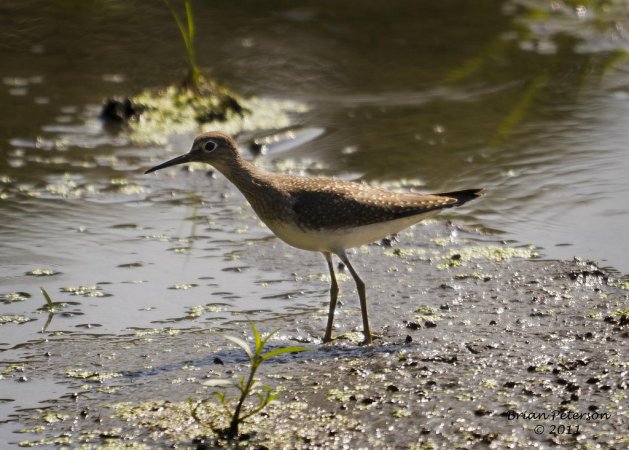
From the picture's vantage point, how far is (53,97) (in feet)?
36.3

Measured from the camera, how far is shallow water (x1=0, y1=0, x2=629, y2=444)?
7797mm

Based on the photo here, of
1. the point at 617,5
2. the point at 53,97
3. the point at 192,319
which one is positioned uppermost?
the point at 617,5

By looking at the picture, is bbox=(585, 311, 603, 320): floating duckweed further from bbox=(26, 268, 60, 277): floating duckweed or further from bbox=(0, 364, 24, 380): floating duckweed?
bbox=(26, 268, 60, 277): floating duckweed

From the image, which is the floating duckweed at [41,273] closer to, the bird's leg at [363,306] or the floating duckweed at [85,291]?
the floating duckweed at [85,291]

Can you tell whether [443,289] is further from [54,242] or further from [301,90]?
[301,90]

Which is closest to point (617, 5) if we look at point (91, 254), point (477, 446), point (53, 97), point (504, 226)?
point (504, 226)

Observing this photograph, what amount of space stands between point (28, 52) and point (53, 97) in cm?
109

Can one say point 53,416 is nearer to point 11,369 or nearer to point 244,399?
point 11,369

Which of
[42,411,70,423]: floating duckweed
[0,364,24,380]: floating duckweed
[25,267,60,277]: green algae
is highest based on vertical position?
[25,267,60,277]: green algae

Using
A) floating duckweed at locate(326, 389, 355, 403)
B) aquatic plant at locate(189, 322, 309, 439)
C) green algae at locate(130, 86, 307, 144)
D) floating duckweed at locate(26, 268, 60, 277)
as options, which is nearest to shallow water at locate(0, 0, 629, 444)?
floating duckweed at locate(26, 268, 60, 277)

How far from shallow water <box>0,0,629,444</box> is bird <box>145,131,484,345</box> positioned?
49cm

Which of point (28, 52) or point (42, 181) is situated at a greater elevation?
point (28, 52)

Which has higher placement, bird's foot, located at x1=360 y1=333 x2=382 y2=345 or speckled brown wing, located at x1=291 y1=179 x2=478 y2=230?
speckled brown wing, located at x1=291 y1=179 x2=478 y2=230

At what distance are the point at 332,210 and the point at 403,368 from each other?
1.29m
